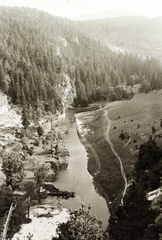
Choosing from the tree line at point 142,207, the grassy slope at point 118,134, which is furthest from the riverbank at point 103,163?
the tree line at point 142,207

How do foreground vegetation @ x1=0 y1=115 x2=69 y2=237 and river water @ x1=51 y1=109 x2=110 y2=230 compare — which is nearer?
river water @ x1=51 y1=109 x2=110 y2=230

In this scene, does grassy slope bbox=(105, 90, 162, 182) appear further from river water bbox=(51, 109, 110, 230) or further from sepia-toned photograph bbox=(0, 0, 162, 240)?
river water bbox=(51, 109, 110, 230)

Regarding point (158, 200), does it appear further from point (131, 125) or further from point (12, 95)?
point (12, 95)

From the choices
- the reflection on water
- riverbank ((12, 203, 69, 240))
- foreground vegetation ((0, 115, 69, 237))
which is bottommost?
the reflection on water

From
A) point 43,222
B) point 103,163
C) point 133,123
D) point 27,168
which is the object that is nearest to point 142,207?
point 43,222

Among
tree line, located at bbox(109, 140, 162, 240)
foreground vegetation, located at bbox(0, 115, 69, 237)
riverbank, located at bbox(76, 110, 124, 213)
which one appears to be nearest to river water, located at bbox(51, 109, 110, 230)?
riverbank, located at bbox(76, 110, 124, 213)

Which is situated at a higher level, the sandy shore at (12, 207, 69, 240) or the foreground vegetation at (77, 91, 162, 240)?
the foreground vegetation at (77, 91, 162, 240)

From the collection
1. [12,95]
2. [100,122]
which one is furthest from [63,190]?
[12,95]

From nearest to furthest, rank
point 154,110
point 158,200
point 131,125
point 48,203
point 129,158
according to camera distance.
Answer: point 158,200
point 48,203
point 129,158
point 131,125
point 154,110

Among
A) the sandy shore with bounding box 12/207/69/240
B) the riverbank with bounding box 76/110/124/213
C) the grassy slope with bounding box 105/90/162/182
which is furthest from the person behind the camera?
the grassy slope with bounding box 105/90/162/182
